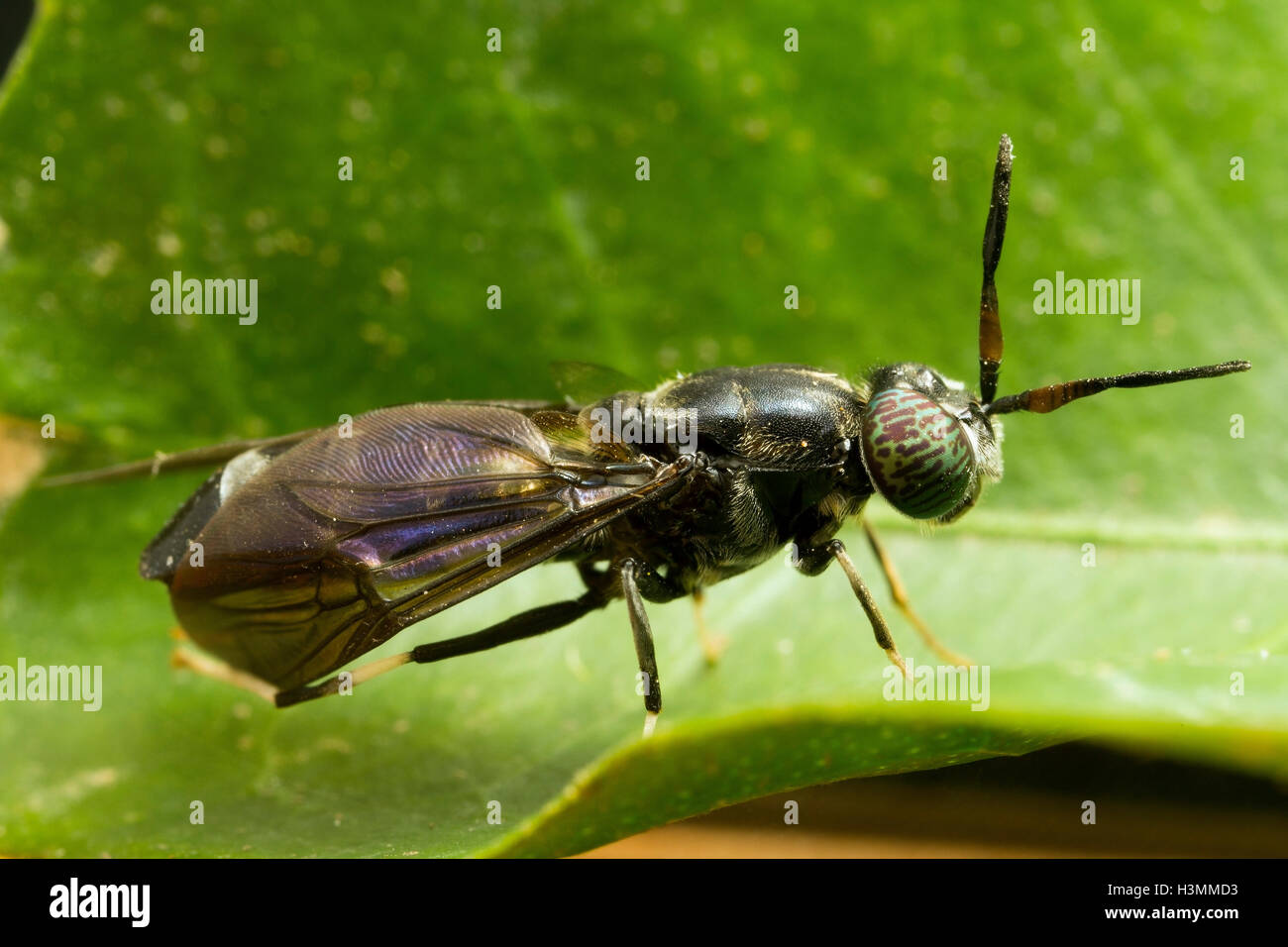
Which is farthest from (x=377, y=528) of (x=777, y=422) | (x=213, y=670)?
(x=777, y=422)

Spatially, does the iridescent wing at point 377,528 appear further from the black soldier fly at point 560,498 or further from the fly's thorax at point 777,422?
the fly's thorax at point 777,422

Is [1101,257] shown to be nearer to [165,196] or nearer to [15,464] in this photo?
[165,196]
